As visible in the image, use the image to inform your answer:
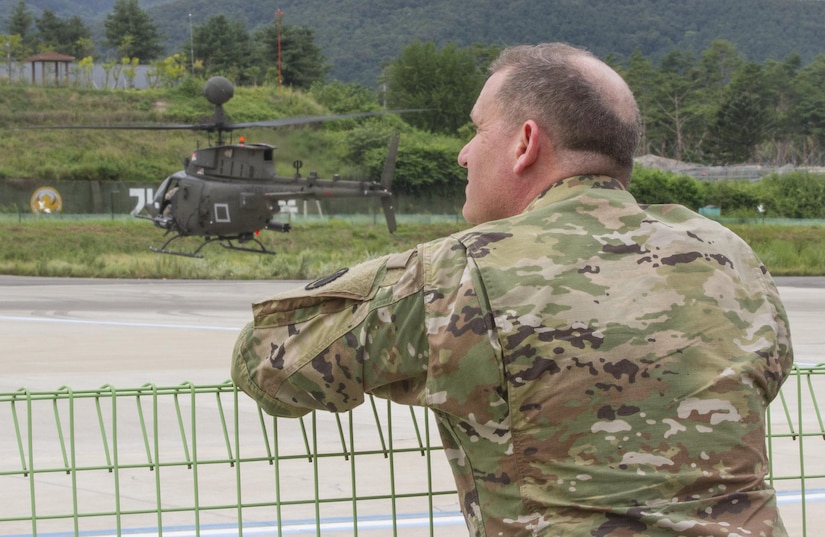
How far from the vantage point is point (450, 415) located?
7.63ft

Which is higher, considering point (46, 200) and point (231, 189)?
point (231, 189)

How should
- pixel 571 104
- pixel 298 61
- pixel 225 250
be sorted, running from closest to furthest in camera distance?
pixel 571 104
pixel 225 250
pixel 298 61

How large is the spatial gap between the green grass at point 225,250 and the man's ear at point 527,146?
3120 centimetres

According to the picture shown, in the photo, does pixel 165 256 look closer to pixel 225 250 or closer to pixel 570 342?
pixel 225 250

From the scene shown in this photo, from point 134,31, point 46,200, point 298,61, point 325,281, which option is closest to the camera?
point 325,281

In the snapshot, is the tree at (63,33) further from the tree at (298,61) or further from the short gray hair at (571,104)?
the short gray hair at (571,104)

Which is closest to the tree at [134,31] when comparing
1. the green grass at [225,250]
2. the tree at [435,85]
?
the tree at [435,85]

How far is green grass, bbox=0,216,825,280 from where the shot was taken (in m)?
35.2

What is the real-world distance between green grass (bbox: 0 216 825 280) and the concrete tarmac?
172 inches

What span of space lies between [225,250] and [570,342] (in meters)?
43.9

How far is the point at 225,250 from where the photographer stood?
45312mm

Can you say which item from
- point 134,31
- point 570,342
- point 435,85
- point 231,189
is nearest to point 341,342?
point 570,342

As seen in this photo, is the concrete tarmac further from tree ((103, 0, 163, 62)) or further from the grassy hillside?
tree ((103, 0, 163, 62))

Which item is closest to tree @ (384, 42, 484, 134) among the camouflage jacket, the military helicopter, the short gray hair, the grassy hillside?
the grassy hillside
